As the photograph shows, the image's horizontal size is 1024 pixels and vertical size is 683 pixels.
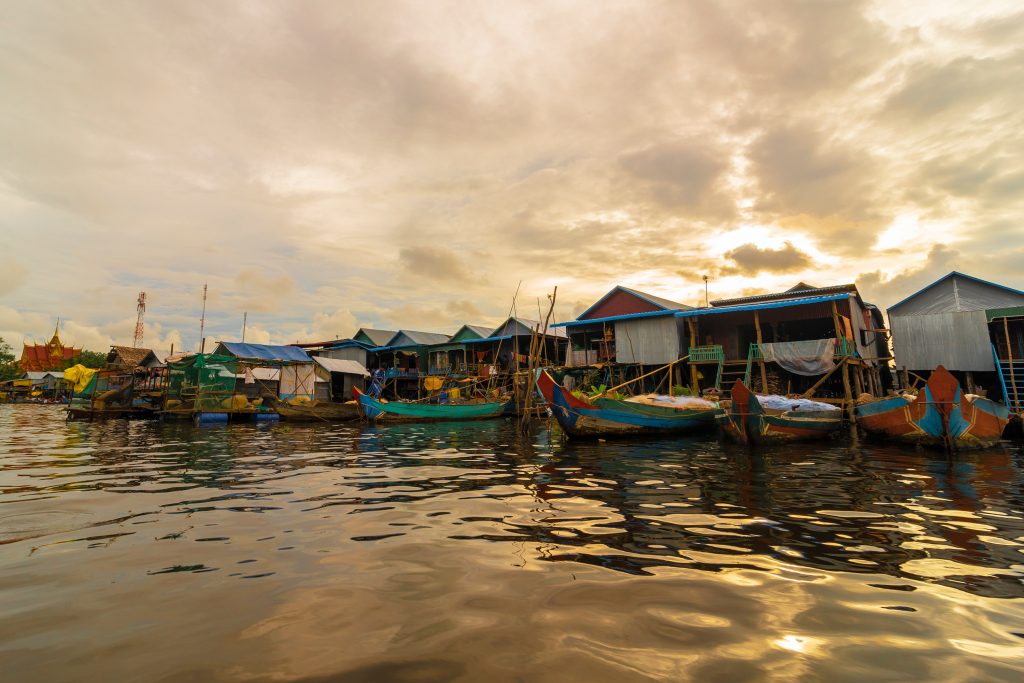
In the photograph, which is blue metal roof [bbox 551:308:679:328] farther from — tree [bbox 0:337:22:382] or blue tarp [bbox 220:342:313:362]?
tree [bbox 0:337:22:382]

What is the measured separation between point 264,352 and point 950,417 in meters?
34.5

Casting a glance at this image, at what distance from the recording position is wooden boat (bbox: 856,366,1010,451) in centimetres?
1219

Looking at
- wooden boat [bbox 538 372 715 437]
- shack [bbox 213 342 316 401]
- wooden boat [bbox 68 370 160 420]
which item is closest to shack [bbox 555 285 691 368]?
wooden boat [bbox 538 372 715 437]

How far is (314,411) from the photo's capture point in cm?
2522

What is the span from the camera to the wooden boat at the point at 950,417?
480 inches

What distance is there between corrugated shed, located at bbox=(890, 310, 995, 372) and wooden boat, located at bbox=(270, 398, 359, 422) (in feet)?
92.0

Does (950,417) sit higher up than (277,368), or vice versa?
(277,368)

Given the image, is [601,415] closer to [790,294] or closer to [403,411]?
[403,411]

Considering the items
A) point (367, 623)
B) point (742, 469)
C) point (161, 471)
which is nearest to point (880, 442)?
point (742, 469)

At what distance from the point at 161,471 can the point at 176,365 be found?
65.0 feet

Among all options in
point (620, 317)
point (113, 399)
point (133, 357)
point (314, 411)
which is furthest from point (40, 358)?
point (620, 317)

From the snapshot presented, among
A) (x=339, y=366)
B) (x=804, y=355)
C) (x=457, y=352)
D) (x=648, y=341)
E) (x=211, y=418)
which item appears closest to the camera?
(x=804, y=355)

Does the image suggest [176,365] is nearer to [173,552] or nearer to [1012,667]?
[173,552]

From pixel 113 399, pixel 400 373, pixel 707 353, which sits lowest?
pixel 113 399
